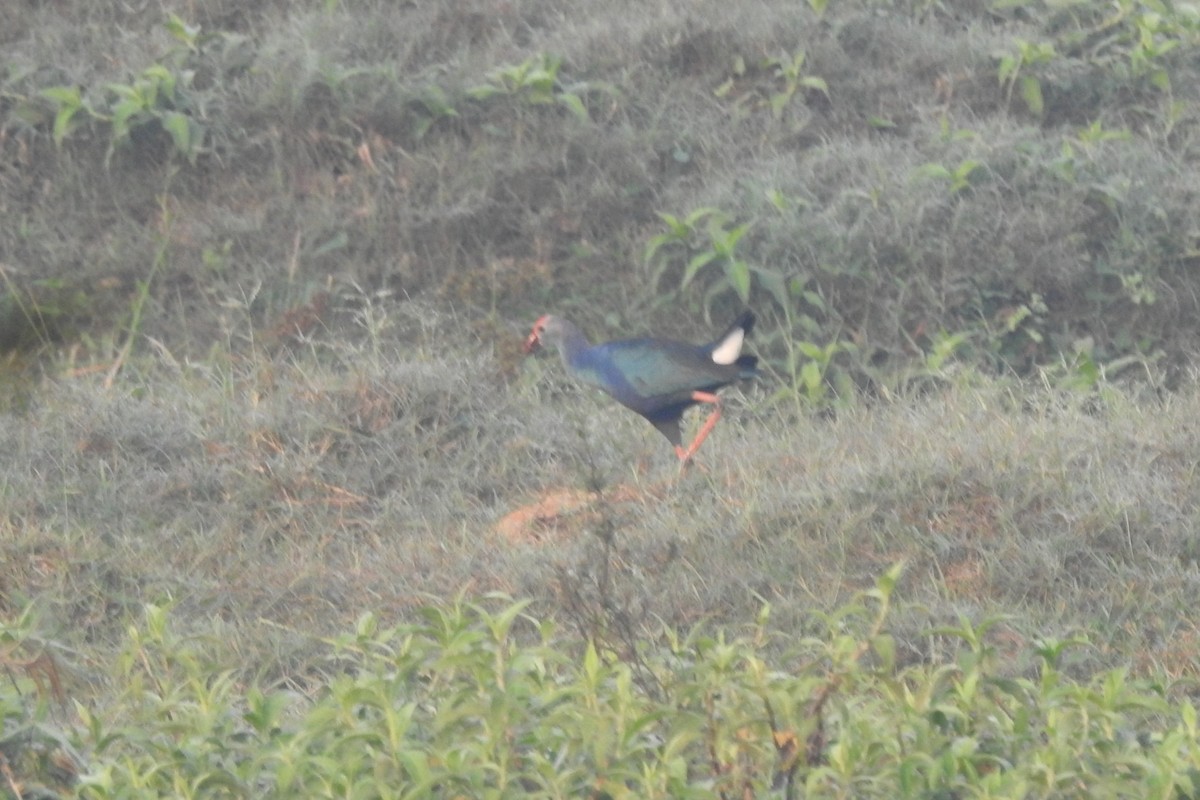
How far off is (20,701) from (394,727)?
26.3 inches

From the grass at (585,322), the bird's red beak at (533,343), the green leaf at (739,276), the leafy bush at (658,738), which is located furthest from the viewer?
the green leaf at (739,276)

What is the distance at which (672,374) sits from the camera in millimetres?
6129

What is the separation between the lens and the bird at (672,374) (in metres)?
6.12

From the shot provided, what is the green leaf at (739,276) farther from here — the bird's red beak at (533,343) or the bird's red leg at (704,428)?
the bird's red leg at (704,428)

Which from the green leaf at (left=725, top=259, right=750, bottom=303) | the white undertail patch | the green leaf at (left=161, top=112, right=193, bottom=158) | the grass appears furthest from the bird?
the green leaf at (left=161, top=112, right=193, bottom=158)

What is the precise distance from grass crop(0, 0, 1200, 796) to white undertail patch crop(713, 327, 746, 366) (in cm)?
34

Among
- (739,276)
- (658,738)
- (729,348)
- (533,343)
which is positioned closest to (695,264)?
(739,276)

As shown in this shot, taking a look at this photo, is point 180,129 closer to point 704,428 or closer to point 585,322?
point 585,322

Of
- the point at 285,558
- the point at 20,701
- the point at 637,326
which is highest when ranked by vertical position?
the point at 20,701

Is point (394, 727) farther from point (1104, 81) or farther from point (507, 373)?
point (1104, 81)

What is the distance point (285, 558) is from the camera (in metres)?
5.71

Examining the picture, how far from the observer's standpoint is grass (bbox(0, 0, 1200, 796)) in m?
4.98

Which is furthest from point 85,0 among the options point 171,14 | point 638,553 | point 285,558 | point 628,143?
point 638,553

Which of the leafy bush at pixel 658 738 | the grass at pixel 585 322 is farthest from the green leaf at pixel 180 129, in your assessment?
the leafy bush at pixel 658 738
